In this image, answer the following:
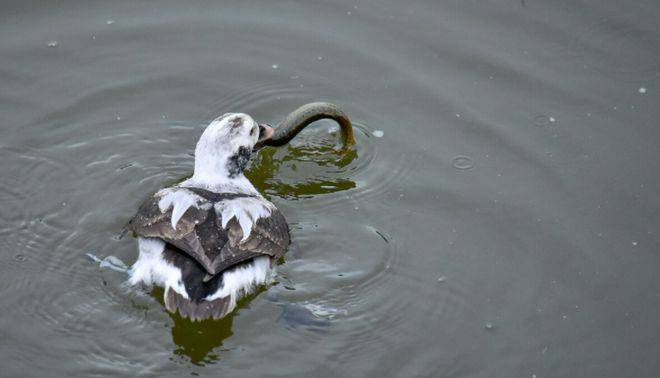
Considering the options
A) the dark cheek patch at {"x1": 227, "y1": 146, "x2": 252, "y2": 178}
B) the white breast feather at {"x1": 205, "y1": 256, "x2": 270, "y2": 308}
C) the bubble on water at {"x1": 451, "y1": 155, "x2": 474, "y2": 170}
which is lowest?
the white breast feather at {"x1": 205, "y1": 256, "x2": 270, "y2": 308}

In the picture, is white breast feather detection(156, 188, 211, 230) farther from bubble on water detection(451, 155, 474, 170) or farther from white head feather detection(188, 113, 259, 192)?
bubble on water detection(451, 155, 474, 170)

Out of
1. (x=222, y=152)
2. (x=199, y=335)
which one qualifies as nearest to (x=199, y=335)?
(x=199, y=335)

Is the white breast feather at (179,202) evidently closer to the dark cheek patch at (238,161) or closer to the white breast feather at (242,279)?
the white breast feather at (242,279)

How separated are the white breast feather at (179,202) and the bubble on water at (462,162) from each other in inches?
99.8

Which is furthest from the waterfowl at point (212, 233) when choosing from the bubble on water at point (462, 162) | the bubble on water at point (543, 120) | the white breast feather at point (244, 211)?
the bubble on water at point (543, 120)

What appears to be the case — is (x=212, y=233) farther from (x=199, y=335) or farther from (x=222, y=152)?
(x=222, y=152)

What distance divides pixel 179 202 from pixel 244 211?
1.73 feet

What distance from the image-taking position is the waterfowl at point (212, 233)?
691 cm

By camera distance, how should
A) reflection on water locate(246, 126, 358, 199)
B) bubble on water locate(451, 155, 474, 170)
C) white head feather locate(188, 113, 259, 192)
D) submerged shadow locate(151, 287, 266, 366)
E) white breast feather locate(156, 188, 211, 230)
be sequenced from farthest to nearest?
bubble on water locate(451, 155, 474, 170)
reflection on water locate(246, 126, 358, 199)
white head feather locate(188, 113, 259, 192)
white breast feather locate(156, 188, 211, 230)
submerged shadow locate(151, 287, 266, 366)

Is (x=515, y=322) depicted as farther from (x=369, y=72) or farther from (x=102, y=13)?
(x=102, y=13)

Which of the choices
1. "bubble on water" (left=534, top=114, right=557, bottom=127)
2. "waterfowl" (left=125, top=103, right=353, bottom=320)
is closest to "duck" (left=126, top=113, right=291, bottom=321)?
"waterfowl" (left=125, top=103, right=353, bottom=320)

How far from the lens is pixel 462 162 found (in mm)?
8773

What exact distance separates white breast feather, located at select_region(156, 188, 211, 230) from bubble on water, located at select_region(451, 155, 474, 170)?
8.32 feet

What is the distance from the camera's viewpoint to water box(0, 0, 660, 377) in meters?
7.03
